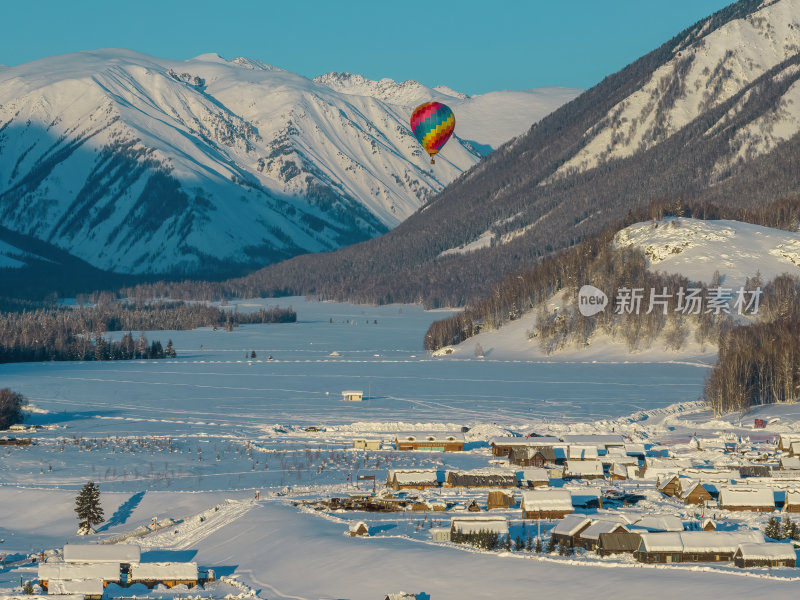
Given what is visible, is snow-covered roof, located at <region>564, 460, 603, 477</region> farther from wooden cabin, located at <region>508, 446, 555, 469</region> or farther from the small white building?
the small white building

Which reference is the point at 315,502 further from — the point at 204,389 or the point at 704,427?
the point at 204,389

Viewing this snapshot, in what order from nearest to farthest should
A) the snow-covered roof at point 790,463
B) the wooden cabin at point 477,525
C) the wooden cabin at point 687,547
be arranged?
1. the wooden cabin at point 687,547
2. the wooden cabin at point 477,525
3. the snow-covered roof at point 790,463

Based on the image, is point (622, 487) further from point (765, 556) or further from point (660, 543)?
point (765, 556)

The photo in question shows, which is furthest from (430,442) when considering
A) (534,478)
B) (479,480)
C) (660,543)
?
(660,543)

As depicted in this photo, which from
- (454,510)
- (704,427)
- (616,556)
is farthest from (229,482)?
(704,427)

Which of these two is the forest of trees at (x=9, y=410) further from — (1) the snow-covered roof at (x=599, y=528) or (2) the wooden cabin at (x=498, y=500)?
(1) the snow-covered roof at (x=599, y=528)

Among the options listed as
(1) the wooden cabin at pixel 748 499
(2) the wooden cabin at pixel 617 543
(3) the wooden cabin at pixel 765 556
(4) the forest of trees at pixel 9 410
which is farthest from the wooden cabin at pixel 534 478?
(4) the forest of trees at pixel 9 410

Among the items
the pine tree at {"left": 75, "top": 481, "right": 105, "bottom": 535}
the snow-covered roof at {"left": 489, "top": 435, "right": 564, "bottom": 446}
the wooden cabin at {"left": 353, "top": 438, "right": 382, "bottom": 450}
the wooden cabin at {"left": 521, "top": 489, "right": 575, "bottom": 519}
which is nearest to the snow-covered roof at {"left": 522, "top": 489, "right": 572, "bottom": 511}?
the wooden cabin at {"left": 521, "top": 489, "right": 575, "bottom": 519}
